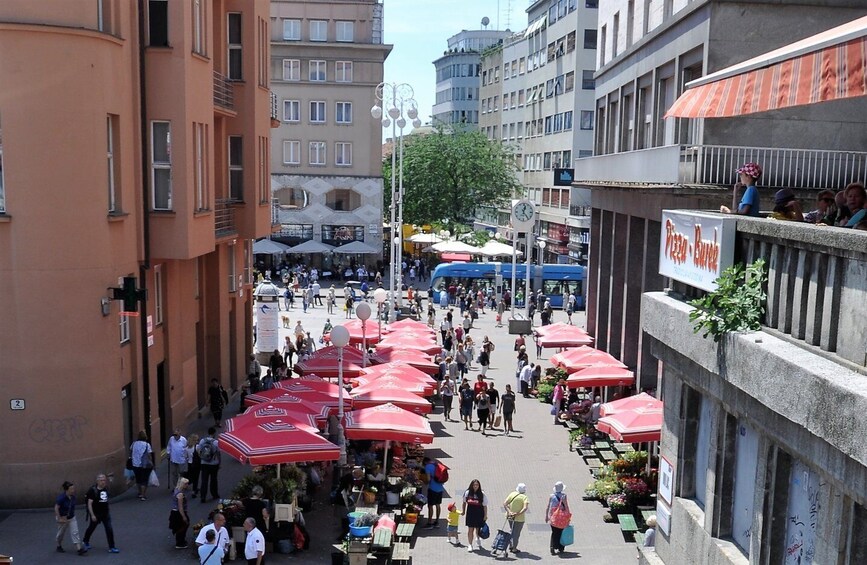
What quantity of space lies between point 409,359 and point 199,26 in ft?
36.2

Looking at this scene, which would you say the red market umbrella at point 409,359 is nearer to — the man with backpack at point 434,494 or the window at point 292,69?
the man with backpack at point 434,494

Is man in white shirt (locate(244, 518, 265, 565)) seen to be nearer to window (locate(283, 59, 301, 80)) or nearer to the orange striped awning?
the orange striped awning

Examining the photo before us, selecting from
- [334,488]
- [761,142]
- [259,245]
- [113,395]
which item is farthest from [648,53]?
[259,245]

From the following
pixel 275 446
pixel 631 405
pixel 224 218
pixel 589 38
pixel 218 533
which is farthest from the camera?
pixel 589 38

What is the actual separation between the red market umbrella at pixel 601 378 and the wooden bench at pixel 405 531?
7978 mm

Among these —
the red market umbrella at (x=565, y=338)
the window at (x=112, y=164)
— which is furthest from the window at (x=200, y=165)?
the red market umbrella at (x=565, y=338)

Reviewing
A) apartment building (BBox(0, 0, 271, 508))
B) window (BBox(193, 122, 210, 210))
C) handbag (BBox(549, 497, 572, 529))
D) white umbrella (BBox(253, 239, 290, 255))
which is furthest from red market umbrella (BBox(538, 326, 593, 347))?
white umbrella (BBox(253, 239, 290, 255))

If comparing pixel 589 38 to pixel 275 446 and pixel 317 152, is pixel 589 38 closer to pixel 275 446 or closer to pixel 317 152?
pixel 317 152

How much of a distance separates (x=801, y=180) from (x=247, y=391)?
1658 cm

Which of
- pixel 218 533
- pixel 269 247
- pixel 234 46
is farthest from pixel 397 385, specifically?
pixel 269 247

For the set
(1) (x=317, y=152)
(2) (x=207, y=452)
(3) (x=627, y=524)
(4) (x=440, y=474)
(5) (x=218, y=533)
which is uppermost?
(1) (x=317, y=152)

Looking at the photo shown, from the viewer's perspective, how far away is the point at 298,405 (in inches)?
811

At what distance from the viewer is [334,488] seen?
20359mm

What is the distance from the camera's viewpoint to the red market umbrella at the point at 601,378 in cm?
2472
